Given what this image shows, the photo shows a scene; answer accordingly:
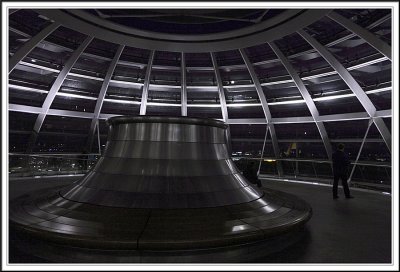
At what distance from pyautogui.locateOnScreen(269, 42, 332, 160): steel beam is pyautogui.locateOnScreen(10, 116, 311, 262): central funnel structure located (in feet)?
33.8

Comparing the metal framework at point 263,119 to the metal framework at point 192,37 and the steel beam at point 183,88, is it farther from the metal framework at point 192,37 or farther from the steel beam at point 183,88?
the metal framework at point 192,37

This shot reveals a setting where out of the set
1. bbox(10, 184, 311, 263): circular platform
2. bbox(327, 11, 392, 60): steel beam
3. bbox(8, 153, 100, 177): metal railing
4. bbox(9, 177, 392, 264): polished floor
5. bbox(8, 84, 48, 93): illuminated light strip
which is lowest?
bbox(9, 177, 392, 264): polished floor

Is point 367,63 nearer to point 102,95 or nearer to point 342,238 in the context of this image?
point 342,238

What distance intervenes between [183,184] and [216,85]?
1445cm

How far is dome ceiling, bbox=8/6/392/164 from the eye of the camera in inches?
469

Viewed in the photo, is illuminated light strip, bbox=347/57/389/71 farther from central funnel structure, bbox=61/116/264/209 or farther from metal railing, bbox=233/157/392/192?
central funnel structure, bbox=61/116/264/209

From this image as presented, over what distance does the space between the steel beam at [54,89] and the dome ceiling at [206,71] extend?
58mm

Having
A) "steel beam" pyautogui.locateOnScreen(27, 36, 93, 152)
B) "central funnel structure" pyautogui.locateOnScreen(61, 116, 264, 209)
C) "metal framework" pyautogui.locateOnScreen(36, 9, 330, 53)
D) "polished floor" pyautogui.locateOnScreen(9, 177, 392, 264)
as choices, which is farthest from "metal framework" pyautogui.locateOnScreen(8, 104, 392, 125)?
"central funnel structure" pyautogui.locateOnScreen(61, 116, 264, 209)

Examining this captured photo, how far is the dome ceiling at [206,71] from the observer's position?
11922 millimetres

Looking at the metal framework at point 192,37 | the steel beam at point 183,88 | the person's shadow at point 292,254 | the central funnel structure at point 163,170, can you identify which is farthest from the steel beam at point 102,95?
the person's shadow at point 292,254

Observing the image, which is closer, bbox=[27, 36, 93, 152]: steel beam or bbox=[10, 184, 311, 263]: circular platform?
bbox=[10, 184, 311, 263]: circular platform

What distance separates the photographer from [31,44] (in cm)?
1370

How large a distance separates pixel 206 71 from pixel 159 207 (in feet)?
49.8

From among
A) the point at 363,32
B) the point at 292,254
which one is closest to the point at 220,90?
the point at 363,32
